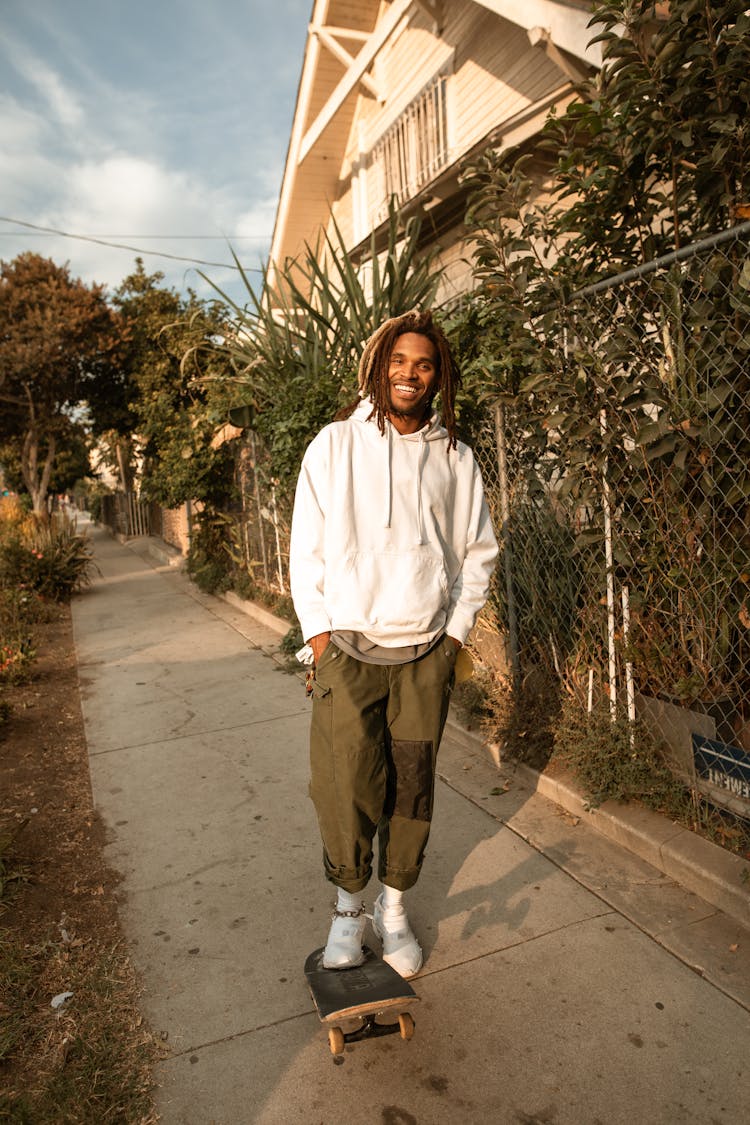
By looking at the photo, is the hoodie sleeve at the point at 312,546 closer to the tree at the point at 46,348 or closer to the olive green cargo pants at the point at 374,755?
the olive green cargo pants at the point at 374,755

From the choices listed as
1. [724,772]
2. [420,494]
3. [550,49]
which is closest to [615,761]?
[724,772]

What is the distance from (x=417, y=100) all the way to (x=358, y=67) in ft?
3.38

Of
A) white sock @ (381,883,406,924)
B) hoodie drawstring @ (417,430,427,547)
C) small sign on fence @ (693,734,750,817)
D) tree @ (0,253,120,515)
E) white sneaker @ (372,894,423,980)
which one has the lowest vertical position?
white sneaker @ (372,894,423,980)

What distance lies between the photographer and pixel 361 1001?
219 cm

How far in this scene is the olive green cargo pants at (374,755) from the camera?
2350mm

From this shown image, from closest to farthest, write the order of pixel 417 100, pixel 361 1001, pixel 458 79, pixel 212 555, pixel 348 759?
1. pixel 361 1001
2. pixel 348 759
3. pixel 458 79
4. pixel 212 555
5. pixel 417 100

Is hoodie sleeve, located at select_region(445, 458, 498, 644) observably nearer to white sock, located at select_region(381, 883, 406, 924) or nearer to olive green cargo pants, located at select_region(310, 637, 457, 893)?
olive green cargo pants, located at select_region(310, 637, 457, 893)

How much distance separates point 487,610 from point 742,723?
5.97 ft

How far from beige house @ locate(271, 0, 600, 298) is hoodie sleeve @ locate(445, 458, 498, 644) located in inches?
168

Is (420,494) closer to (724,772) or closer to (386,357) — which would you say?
(386,357)

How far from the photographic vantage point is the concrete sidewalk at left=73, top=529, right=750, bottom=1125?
2031 mm

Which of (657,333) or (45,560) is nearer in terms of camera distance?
(657,333)

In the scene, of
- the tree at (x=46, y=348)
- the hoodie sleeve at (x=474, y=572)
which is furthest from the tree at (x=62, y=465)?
the hoodie sleeve at (x=474, y=572)

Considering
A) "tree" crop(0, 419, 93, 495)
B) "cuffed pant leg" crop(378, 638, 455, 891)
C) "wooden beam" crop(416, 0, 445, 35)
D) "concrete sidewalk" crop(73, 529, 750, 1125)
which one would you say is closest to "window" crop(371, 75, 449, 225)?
"wooden beam" crop(416, 0, 445, 35)
